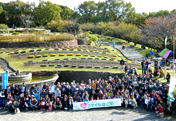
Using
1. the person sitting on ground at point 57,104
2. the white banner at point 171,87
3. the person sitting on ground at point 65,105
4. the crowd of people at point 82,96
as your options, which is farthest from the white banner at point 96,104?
the white banner at point 171,87

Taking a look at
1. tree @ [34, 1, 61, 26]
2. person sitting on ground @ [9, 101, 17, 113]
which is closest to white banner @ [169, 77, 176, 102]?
person sitting on ground @ [9, 101, 17, 113]

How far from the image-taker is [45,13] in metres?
71.4

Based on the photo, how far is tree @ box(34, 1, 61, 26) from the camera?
71312 millimetres

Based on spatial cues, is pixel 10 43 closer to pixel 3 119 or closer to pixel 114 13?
pixel 3 119

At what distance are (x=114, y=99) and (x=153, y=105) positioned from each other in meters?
2.58

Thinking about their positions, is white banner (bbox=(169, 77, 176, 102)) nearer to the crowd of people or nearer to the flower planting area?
the crowd of people

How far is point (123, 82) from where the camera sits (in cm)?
1702

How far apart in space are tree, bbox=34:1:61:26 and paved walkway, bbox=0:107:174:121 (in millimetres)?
60495

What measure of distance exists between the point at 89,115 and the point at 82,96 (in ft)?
5.64

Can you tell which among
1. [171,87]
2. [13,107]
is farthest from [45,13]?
[171,87]

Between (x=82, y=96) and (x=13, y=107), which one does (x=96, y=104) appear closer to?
(x=82, y=96)

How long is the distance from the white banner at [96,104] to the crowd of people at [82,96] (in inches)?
10.1

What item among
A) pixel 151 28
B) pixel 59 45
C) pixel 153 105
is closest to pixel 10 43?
pixel 59 45

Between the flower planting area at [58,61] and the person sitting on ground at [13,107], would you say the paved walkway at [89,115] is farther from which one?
the flower planting area at [58,61]
